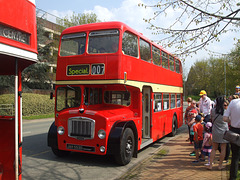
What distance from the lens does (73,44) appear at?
24.3 feet

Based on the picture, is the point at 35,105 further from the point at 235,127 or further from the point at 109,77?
the point at 235,127

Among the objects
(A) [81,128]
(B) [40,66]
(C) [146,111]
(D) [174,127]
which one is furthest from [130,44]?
Answer: (B) [40,66]

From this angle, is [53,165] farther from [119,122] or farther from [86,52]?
[86,52]

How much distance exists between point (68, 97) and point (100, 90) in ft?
3.73

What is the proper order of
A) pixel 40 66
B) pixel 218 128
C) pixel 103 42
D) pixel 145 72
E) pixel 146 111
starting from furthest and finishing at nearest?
1. pixel 40 66
2. pixel 146 111
3. pixel 145 72
4. pixel 103 42
5. pixel 218 128

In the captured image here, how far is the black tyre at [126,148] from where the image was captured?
21.0 ft

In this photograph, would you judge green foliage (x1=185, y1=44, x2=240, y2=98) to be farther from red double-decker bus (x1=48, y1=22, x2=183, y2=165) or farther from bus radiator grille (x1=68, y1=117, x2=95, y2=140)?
bus radiator grille (x1=68, y1=117, x2=95, y2=140)

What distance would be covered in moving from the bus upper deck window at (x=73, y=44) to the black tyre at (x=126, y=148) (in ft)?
9.13

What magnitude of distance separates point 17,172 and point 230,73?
39.5 m

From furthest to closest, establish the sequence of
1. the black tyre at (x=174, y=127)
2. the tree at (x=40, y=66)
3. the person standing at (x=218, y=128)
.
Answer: the tree at (x=40, y=66), the black tyre at (x=174, y=127), the person standing at (x=218, y=128)

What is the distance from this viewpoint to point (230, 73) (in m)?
37.7

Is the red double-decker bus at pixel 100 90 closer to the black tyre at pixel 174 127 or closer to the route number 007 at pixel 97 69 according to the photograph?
the route number 007 at pixel 97 69

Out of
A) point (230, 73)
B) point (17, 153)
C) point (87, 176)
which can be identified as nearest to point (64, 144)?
point (87, 176)

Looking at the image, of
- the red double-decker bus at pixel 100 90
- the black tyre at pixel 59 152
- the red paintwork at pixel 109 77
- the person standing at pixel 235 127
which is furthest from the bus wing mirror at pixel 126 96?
the person standing at pixel 235 127
